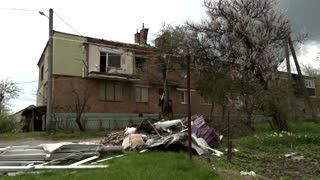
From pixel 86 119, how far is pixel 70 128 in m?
2.39

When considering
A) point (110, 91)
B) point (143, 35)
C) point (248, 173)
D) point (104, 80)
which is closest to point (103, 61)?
point (104, 80)

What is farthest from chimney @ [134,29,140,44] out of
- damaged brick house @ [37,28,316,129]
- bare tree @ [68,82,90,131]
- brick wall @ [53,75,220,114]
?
bare tree @ [68,82,90,131]

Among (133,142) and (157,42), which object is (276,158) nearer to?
(133,142)

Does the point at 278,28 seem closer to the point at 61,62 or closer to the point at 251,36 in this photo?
the point at 251,36

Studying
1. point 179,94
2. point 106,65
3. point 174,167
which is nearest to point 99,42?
point 106,65

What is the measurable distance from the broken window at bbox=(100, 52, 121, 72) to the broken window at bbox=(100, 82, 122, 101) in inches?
60.8

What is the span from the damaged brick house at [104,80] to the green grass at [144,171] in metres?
24.8

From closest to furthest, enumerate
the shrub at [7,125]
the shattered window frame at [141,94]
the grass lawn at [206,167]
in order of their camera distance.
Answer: the grass lawn at [206,167] < the shrub at [7,125] < the shattered window frame at [141,94]

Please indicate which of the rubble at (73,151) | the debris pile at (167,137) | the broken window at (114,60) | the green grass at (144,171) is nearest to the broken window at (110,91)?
the broken window at (114,60)

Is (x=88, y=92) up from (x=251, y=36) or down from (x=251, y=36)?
down

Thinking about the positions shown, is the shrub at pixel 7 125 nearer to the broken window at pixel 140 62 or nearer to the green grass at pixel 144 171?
the broken window at pixel 140 62

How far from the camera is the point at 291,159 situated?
14523mm

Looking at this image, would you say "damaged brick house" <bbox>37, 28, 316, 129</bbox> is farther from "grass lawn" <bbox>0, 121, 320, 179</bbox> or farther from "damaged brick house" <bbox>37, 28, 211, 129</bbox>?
"grass lawn" <bbox>0, 121, 320, 179</bbox>

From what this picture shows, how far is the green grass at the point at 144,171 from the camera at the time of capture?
10.0m
